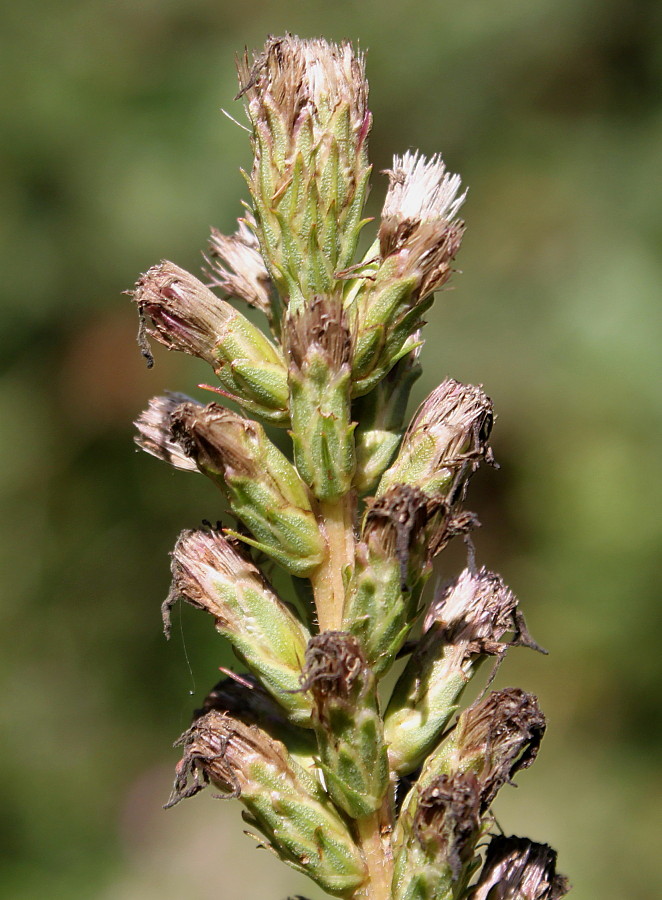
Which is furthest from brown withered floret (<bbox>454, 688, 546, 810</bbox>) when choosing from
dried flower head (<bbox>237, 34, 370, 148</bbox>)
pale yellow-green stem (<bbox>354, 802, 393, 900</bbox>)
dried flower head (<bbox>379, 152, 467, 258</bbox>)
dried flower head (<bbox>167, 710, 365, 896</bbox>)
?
dried flower head (<bbox>237, 34, 370, 148</bbox>)

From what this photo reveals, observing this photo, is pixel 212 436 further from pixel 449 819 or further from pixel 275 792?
pixel 449 819

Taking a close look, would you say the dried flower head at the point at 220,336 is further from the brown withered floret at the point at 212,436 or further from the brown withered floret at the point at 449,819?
the brown withered floret at the point at 449,819

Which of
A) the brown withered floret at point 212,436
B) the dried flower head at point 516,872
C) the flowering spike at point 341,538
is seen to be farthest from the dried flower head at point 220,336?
the dried flower head at point 516,872

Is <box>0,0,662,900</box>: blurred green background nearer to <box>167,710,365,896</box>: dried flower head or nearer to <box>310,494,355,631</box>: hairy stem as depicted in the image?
<box>167,710,365,896</box>: dried flower head

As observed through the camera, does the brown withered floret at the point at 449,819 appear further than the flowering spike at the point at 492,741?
No

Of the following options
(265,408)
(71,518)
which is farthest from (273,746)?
(71,518)

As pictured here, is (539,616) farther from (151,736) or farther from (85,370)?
(85,370)

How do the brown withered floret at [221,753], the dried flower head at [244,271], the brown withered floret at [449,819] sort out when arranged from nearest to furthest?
the brown withered floret at [449,819] → the brown withered floret at [221,753] → the dried flower head at [244,271]
